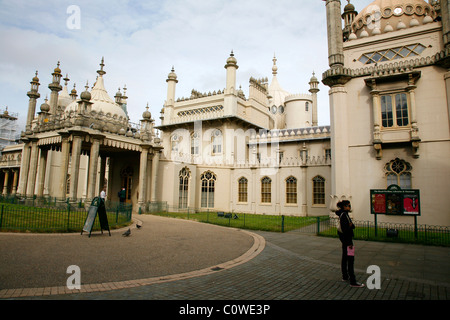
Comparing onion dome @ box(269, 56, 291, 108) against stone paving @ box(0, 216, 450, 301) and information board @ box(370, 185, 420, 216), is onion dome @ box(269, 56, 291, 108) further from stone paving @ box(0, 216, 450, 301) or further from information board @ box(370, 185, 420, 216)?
stone paving @ box(0, 216, 450, 301)

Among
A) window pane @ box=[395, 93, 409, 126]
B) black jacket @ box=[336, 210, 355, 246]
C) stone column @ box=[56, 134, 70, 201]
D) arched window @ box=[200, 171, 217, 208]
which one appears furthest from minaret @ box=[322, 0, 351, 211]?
stone column @ box=[56, 134, 70, 201]

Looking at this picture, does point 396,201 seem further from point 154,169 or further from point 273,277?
point 154,169

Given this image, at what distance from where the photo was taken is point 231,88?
3133 cm

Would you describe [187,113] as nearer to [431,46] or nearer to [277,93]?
[277,93]

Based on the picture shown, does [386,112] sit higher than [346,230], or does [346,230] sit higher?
[386,112]

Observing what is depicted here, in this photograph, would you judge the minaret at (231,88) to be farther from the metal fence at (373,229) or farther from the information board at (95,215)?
the information board at (95,215)

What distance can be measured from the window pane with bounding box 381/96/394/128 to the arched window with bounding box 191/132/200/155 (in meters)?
20.6

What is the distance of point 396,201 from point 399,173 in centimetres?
390

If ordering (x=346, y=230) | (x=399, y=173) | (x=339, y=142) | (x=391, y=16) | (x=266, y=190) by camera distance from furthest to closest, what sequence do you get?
(x=266, y=190) < (x=391, y=16) < (x=339, y=142) < (x=399, y=173) < (x=346, y=230)

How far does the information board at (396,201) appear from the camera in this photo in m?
13.8

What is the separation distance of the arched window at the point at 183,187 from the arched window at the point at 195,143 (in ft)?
23.9

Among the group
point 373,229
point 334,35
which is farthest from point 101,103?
point 373,229

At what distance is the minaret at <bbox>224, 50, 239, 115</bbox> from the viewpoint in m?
30.9
